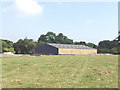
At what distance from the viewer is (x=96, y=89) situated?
7.58 m

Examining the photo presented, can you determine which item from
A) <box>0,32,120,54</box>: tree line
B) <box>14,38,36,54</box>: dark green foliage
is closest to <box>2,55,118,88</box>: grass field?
<box>0,32,120,54</box>: tree line

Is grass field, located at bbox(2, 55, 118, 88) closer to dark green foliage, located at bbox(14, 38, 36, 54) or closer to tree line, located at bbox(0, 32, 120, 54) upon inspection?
tree line, located at bbox(0, 32, 120, 54)

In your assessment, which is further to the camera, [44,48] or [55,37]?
[55,37]

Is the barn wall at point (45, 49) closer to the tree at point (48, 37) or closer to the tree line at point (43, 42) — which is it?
the tree line at point (43, 42)

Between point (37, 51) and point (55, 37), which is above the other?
point (55, 37)

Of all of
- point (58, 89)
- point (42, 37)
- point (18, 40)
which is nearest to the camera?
point (58, 89)

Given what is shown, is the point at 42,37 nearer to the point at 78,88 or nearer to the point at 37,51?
the point at 37,51

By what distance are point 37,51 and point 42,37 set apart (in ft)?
123

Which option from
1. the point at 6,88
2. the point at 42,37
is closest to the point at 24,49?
the point at 42,37

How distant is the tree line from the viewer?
99.7 metres

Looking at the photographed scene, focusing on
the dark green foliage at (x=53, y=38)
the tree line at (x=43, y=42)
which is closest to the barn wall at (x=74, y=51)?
the tree line at (x=43, y=42)

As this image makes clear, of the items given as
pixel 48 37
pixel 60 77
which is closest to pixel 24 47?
pixel 48 37

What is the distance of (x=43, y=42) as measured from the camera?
5167 inches

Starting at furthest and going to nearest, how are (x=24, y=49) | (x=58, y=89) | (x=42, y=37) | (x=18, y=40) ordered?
(x=42, y=37), (x=18, y=40), (x=24, y=49), (x=58, y=89)
